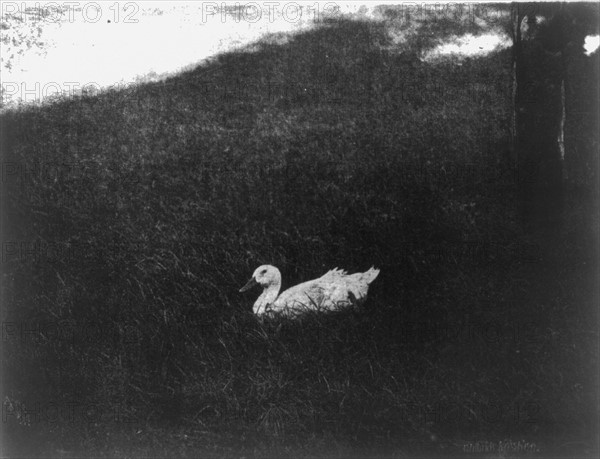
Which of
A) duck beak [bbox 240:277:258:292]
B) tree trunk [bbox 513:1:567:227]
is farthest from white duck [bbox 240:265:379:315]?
tree trunk [bbox 513:1:567:227]

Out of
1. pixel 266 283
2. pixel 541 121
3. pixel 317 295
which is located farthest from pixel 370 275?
pixel 541 121

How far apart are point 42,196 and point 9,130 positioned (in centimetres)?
Result: 41

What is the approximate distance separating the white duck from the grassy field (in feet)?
0.19

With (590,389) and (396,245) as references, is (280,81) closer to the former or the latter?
(396,245)

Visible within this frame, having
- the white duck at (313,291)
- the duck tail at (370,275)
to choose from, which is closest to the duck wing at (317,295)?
the white duck at (313,291)

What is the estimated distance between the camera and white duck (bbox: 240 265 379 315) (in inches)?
105

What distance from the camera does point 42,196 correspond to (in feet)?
9.22

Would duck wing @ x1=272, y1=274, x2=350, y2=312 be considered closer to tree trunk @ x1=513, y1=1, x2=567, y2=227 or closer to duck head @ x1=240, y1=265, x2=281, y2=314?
duck head @ x1=240, y1=265, x2=281, y2=314

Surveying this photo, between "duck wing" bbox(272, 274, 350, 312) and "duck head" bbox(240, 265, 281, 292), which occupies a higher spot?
"duck head" bbox(240, 265, 281, 292)

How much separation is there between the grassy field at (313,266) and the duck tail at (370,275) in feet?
0.17

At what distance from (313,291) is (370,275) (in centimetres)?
32

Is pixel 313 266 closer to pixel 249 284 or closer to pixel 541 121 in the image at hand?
pixel 249 284

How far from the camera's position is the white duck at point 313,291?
8.77 ft

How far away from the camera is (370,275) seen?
2695 millimetres
